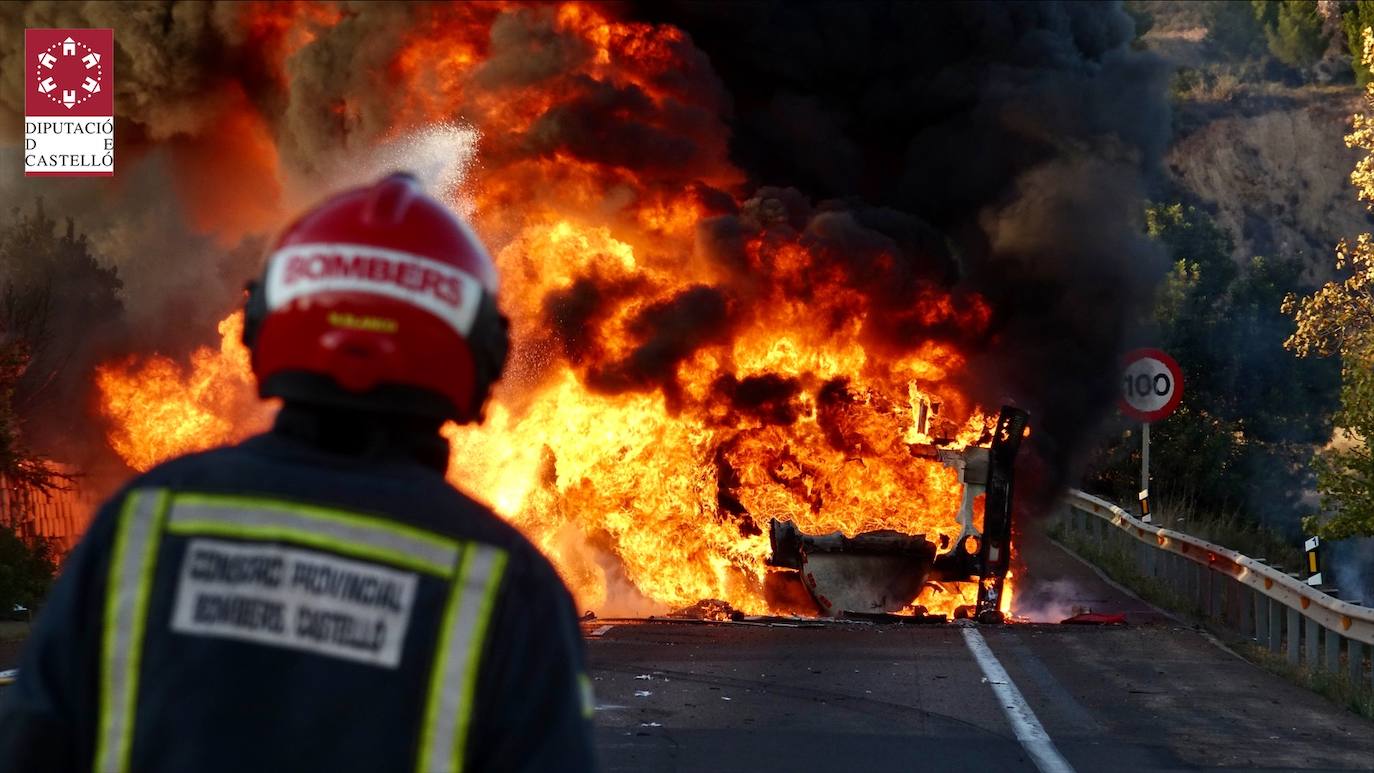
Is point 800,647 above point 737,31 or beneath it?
beneath

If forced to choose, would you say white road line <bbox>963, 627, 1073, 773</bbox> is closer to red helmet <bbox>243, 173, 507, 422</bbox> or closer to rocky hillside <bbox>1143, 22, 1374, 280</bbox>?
red helmet <bbox>243, 173, 507, 422</bbox>

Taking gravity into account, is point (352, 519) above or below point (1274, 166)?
below

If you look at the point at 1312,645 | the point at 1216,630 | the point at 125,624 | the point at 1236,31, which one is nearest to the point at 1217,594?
the point at 1216,630

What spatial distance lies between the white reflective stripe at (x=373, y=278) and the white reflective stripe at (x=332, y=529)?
29 cm

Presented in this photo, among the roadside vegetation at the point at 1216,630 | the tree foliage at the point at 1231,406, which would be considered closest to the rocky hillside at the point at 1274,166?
the tree foliage at the point at 1231,406

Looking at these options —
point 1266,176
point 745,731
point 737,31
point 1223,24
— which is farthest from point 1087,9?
point 1223,24

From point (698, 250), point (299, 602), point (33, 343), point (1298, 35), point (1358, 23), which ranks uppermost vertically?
point (1298, 35)

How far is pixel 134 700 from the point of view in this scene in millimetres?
2137

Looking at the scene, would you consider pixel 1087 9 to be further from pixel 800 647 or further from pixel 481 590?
pixel 481 590

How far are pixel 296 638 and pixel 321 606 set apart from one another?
0.05 meters

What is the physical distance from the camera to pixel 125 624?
2.15 meters

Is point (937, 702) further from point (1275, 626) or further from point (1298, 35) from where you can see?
point (1298, 35)

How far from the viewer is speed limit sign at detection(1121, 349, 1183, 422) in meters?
18.8

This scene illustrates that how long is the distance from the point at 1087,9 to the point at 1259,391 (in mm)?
9153
